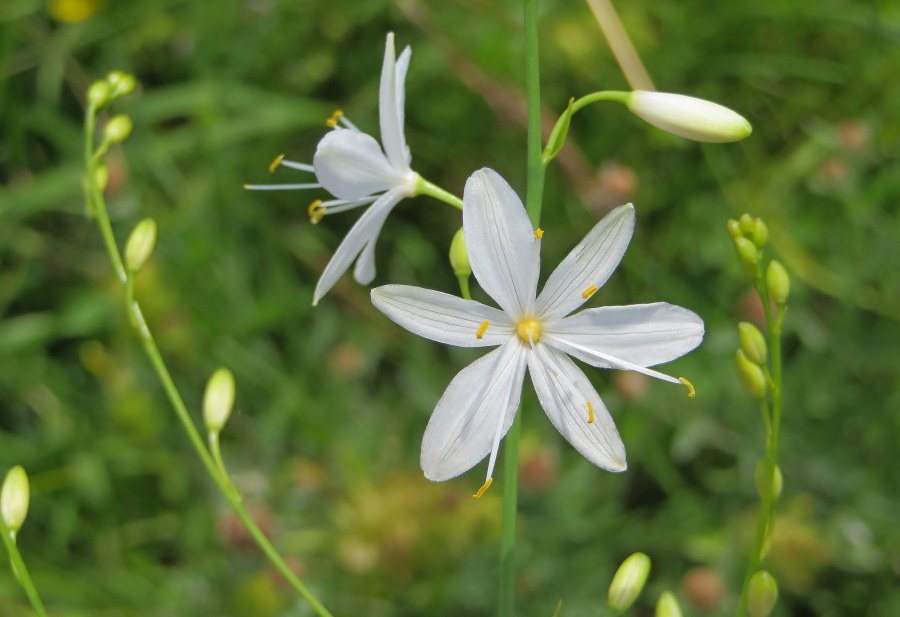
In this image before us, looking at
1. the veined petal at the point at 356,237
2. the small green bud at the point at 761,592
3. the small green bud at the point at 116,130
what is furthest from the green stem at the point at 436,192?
the small green bud at the point at 761,592

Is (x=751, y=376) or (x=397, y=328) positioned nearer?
(x=751, y=376)

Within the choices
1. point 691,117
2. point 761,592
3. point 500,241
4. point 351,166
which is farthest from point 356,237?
point 761,592

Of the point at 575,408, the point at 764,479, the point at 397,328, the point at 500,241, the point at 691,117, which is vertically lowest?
the point at 397,328

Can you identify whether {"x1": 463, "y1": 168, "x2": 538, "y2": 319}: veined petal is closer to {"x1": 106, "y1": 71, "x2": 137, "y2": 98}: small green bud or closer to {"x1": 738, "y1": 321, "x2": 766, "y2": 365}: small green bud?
{"x1": 738, "y1": 321, "x2": 766, "y2": 365}: small green bud

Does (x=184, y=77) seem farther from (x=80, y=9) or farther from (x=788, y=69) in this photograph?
(x=788, y=69)

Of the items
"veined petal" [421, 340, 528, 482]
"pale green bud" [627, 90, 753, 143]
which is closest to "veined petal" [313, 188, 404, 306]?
"veined petal" [421, 340, 528, 482]

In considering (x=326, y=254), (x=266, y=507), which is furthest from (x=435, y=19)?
(x=266, y=507)

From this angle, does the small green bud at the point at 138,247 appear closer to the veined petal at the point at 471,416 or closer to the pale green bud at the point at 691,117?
the veined petal at the point at 471,416

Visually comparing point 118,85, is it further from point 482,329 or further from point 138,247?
point 482,329
